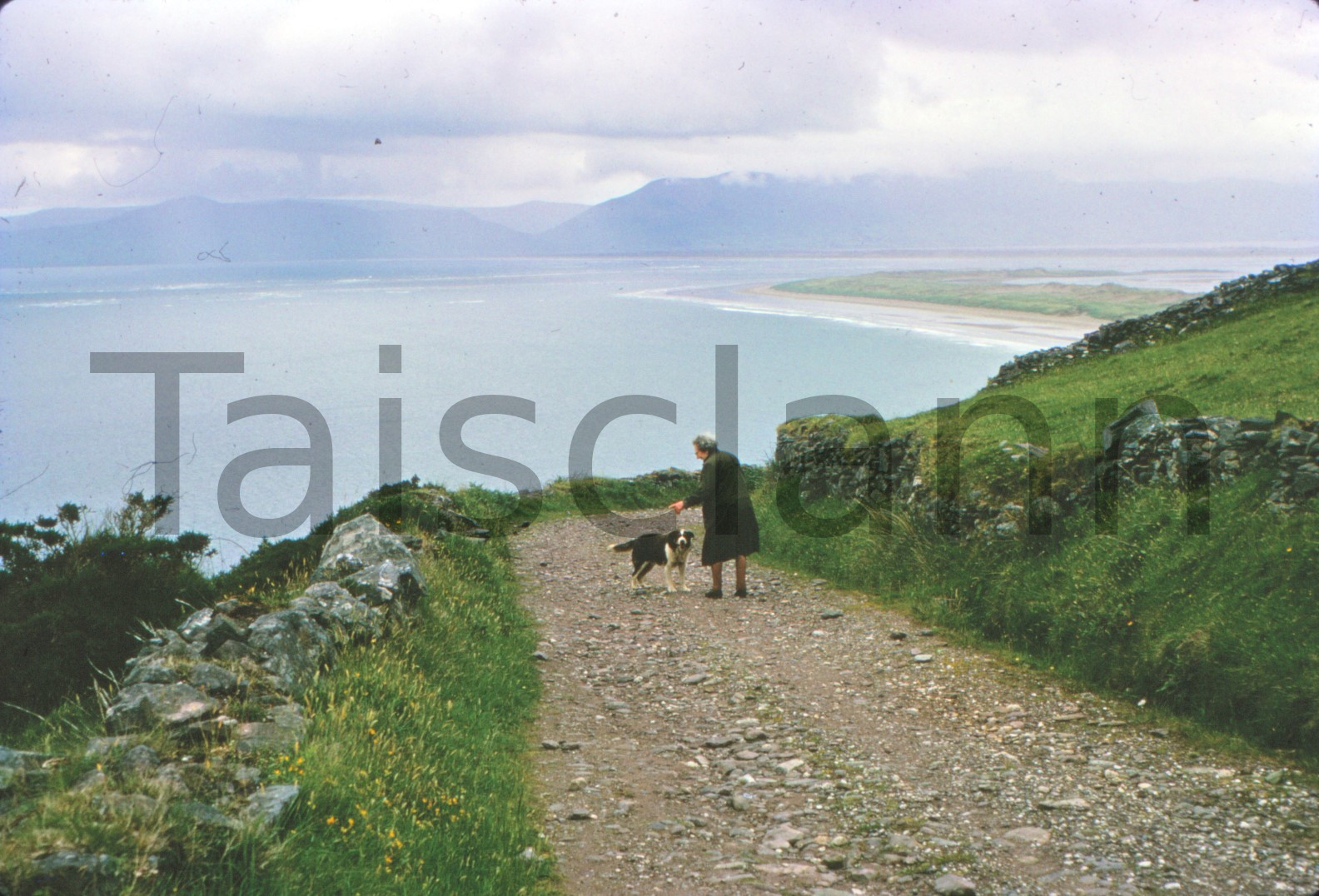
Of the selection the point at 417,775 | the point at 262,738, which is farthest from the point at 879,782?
the point at 262,738

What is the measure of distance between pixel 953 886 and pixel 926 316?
112m

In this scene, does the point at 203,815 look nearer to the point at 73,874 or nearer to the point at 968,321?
the point at 73,874

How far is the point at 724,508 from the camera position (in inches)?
627

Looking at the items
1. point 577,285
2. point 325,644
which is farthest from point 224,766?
point 577,285

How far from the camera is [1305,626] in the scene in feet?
28.7

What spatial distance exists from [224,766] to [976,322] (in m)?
105

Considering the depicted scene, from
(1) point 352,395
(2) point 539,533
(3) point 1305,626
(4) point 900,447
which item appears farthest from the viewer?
(1) point 352,395

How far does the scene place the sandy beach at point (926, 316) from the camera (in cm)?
8769

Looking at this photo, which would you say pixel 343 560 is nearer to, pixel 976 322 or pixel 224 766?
pixel 224 766

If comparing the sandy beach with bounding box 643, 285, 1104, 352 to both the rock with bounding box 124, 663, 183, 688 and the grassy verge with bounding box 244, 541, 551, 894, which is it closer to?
→ the grassy verge with bounding box 244, 541, 551, 894

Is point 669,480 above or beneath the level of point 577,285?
beneath

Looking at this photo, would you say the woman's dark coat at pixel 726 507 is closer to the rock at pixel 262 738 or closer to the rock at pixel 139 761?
the rock at pixel 262 738

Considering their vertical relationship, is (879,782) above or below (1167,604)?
below

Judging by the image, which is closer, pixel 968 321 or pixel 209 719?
pixel 209 719
